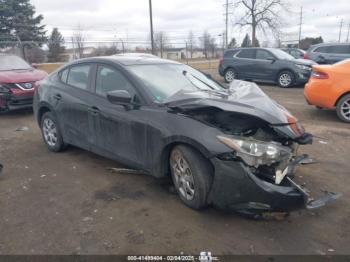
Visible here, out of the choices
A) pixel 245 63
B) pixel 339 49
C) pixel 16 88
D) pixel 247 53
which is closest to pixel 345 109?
pixel 245 63

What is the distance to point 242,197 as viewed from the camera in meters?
3.16

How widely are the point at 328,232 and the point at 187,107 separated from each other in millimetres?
1847

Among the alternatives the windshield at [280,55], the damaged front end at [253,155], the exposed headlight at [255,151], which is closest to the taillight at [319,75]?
the damaged front end at [253,155]

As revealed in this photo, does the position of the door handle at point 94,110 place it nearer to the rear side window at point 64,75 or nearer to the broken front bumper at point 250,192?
the rear side window at point 64,75

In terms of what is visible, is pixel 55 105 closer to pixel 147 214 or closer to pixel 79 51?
pixel 147 214

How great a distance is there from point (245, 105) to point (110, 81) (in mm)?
1940

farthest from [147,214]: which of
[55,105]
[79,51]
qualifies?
[79,51]

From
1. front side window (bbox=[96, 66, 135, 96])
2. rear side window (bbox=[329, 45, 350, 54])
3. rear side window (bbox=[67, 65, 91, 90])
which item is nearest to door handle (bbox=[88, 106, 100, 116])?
front side window (bbox=[96, 66, 135, 96])

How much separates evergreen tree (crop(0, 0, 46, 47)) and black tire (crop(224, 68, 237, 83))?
3316 centimetres

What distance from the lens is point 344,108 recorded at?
736 centimetres

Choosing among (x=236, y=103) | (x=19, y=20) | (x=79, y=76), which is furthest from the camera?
(x=19, y=20)

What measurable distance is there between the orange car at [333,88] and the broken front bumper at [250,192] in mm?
4815

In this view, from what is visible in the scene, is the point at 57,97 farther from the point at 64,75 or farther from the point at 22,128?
the point at 22,128

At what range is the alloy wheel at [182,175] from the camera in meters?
3.58
